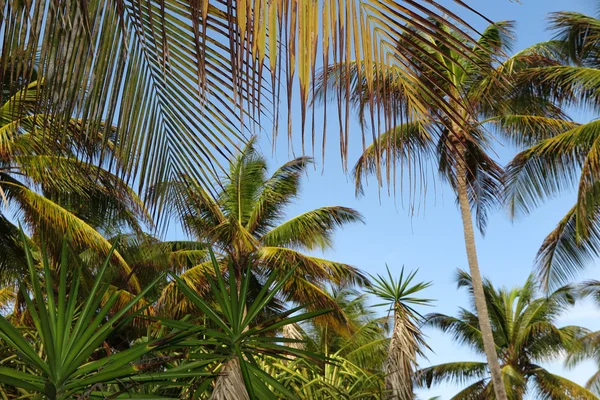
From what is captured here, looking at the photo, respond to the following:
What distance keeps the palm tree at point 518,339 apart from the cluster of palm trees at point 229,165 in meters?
4.06

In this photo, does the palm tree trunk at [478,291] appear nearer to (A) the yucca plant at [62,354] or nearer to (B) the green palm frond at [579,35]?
(B) the green palm frond at [579,35]

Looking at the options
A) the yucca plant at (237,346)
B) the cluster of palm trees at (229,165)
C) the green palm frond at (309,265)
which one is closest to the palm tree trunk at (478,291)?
the cluster of palm trees at (229,165)

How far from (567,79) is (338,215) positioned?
726cm

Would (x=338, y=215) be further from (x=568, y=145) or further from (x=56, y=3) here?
(x=56, y=3)

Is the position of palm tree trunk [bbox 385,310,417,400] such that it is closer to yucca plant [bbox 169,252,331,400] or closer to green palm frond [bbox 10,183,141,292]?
yucca plant [bbox 169,252,331,400]

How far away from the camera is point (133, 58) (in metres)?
2.34

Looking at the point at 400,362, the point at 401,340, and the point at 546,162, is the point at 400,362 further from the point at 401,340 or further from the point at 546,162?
the point at 546,162

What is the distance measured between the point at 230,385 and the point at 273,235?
48.9ft

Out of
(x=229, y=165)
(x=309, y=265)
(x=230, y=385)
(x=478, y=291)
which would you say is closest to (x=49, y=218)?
(x=229, y=165)

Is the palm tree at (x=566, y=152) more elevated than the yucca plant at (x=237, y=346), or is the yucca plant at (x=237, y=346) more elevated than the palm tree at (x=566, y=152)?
the palm tree at (x=566, y=152)

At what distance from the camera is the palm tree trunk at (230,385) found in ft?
10.1

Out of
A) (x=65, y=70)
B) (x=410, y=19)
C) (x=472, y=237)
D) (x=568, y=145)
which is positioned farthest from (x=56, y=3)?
(x=472, y=237)

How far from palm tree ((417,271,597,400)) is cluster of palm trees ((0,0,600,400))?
4.06 metres

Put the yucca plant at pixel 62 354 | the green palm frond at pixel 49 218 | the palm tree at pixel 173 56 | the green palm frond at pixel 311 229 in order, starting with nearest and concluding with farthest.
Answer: the palm tree at pixel 173 56, the yucca plant at pixel 62 354, the green palm frond at pixel 49 218, the green palm frond at pixel 311 229
